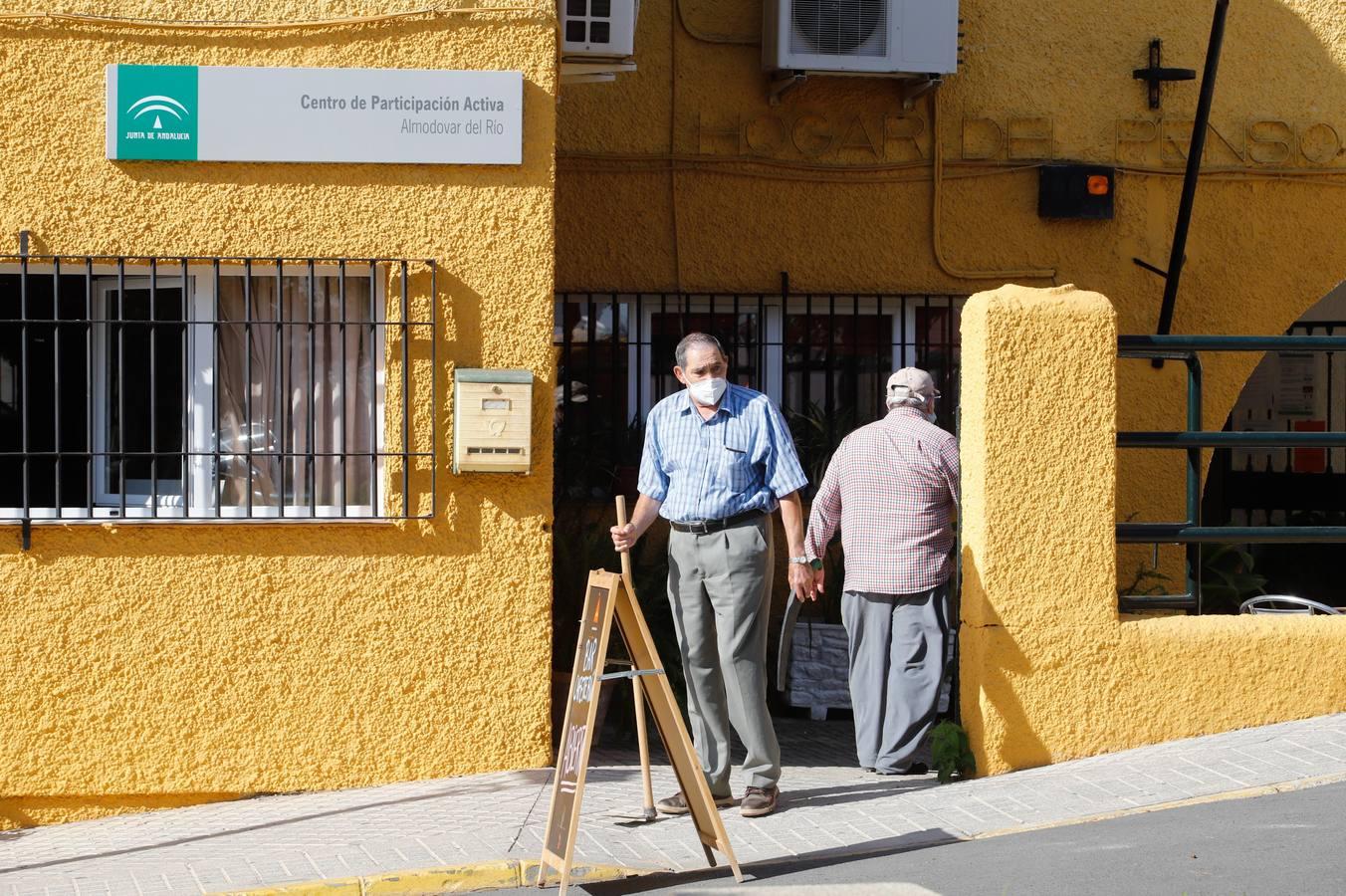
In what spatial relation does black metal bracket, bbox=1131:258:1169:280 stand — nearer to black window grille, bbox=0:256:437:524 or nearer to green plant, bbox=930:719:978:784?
green plant, bbox=930:719:978:784

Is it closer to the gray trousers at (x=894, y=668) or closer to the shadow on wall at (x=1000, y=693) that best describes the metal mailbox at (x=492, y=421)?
the gray trousers at (x=894, y=668)

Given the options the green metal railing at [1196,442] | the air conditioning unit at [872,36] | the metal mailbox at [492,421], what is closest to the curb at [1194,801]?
the green metal railing at [1196,442]

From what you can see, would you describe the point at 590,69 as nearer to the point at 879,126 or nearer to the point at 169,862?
the point at 879,126

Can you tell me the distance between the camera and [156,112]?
648 cm

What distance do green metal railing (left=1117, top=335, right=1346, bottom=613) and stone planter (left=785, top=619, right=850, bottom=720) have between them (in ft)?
6.05

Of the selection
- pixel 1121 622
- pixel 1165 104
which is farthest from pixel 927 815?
pixel 1165 104

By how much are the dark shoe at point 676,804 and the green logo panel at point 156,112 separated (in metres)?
3.25

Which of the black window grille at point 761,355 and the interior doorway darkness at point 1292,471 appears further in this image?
the interior doorway darkness at point 1292,471

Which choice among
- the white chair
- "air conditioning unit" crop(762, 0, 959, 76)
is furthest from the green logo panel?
the white chair

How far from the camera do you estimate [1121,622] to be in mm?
6543

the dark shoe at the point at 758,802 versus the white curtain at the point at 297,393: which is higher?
the white curtain at the point at 297,393

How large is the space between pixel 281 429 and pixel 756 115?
399cm

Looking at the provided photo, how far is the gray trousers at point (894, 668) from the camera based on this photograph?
654 cm

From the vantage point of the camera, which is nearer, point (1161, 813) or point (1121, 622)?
point (1161, 813)
